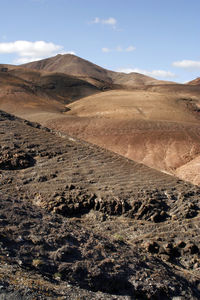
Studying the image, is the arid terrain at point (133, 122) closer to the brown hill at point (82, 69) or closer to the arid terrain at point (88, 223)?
the arid terrain at point (88, 223)

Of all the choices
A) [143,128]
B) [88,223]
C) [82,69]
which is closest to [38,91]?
[143,128]

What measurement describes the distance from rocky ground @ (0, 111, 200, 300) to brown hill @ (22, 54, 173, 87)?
104m

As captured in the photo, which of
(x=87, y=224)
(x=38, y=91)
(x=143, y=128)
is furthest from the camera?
(x=38, y=91)

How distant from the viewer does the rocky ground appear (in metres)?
4.47

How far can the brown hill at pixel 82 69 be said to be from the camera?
387ft

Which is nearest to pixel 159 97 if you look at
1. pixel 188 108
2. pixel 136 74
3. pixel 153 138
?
pixel 188 108

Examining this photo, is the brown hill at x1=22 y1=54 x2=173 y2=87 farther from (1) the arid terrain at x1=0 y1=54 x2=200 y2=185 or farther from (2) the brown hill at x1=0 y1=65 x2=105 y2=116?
(1) the arid terrain at x1=0 y1=54 x2=200 y2=185

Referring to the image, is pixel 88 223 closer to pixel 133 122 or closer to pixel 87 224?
pixel 87 224

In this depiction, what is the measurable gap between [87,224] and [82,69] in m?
120

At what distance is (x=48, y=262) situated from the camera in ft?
15.1

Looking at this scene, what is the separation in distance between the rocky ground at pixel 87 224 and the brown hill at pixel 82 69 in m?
104

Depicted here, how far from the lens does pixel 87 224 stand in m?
7.41

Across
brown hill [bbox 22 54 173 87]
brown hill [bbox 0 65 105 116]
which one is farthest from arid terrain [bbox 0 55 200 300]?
brown hill [bbox 22 54 173 87]

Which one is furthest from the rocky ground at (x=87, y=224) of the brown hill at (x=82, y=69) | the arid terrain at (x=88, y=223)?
the brown hill at (x=82, y=69)
